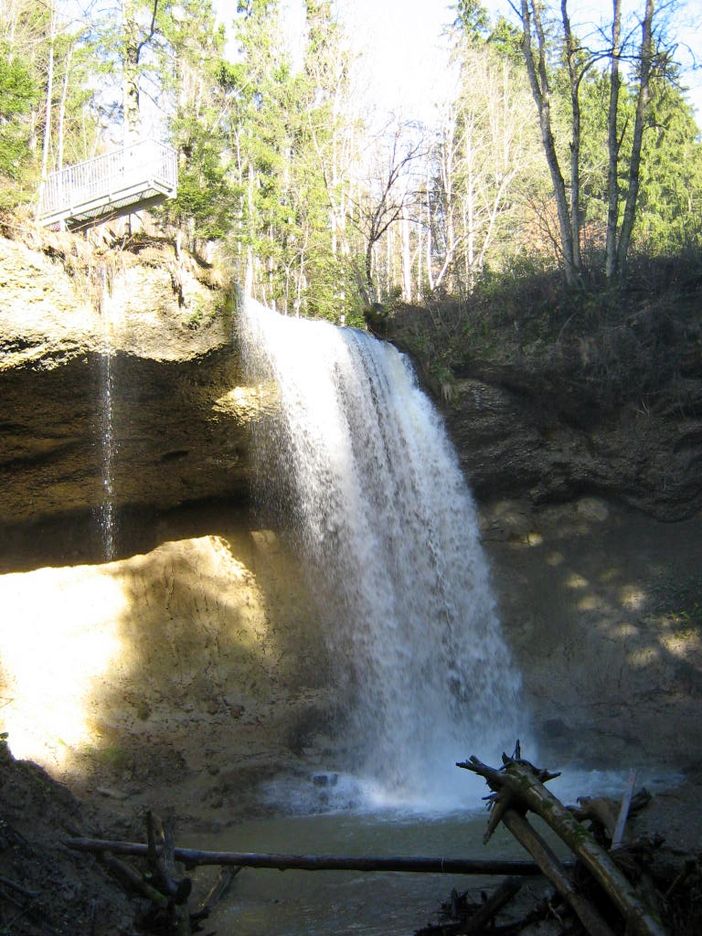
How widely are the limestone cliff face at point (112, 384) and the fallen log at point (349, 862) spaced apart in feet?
19.0

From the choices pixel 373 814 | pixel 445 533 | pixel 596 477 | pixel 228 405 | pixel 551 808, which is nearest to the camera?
pixel 551 808

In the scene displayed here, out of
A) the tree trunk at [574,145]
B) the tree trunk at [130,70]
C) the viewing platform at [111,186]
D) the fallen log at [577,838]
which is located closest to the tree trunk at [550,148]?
the tree trunk at [574,145]

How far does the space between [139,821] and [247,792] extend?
2039 mm

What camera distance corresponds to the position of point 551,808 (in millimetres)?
4676

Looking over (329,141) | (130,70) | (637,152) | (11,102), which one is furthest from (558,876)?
(329,141)

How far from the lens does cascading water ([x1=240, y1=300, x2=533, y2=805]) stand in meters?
11.1

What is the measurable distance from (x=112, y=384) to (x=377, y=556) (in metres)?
4.51

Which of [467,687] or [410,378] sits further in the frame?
[410,378]

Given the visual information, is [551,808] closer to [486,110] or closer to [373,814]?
[373,814]

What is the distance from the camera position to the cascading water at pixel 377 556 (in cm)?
1106

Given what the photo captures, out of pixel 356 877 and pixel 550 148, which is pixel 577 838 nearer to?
pixel 356 877

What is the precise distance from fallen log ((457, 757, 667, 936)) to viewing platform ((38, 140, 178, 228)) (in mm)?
9898

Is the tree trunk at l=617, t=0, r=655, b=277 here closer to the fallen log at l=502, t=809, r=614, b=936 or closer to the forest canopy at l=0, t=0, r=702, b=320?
the forest canopy at l=0, t=0, r=702, b=320

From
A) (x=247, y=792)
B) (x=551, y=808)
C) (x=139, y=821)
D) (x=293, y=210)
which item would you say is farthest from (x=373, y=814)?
(x=293, y=210)
